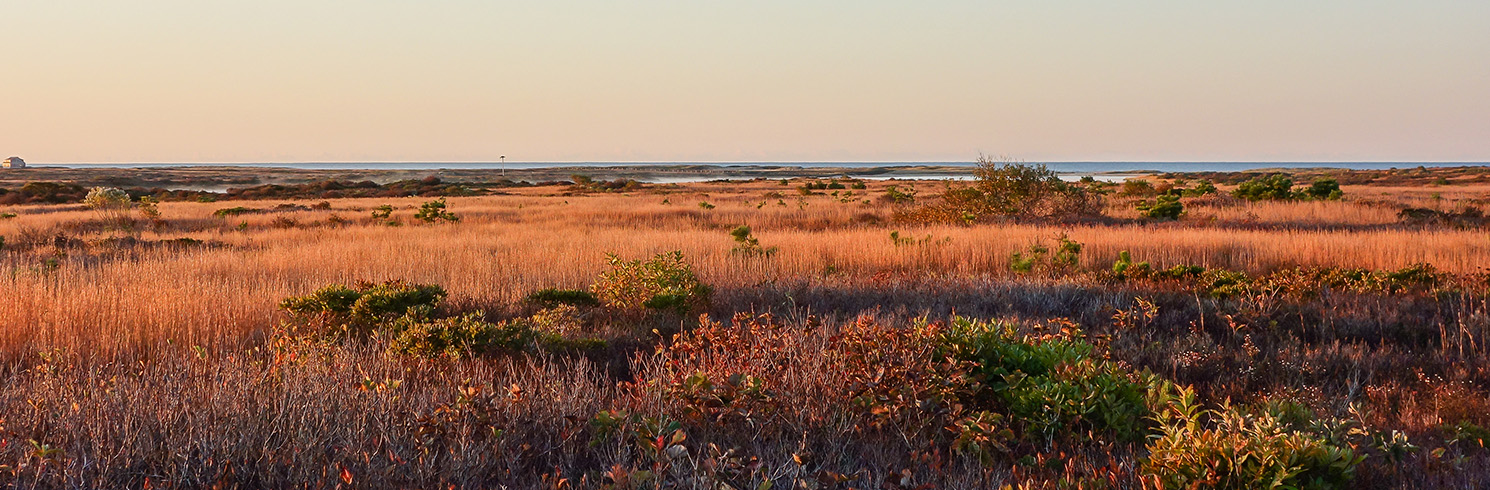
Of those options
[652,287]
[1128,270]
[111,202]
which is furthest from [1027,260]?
[111,202]

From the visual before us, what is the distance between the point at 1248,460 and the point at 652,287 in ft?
16.4

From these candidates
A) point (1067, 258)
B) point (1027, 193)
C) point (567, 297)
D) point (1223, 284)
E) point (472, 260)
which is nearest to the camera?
point (567, 297)

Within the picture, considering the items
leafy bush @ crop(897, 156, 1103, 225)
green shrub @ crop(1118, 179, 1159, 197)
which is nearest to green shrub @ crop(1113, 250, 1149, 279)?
leafy bush @ crop(897, 156, 1103, 225)

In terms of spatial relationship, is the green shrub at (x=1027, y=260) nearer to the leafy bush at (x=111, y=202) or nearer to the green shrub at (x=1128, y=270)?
the green shrub at (x=1128, y=270)

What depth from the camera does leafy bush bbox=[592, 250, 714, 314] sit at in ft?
23.8

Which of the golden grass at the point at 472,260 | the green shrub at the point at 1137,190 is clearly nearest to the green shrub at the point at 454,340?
the golden grass at the point at 472,260

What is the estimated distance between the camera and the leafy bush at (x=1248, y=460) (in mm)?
2951

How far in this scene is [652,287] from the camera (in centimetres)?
739

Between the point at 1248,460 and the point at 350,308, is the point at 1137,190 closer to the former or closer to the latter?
the point at 350,308

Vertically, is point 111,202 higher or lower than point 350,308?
higher

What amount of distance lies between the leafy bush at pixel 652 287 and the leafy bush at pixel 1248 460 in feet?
14.8

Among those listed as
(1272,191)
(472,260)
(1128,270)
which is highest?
(1272,191)

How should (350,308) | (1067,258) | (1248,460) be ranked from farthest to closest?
(1067,258), (350,308), (1248,460)

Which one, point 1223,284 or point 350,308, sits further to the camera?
point 1223,284
